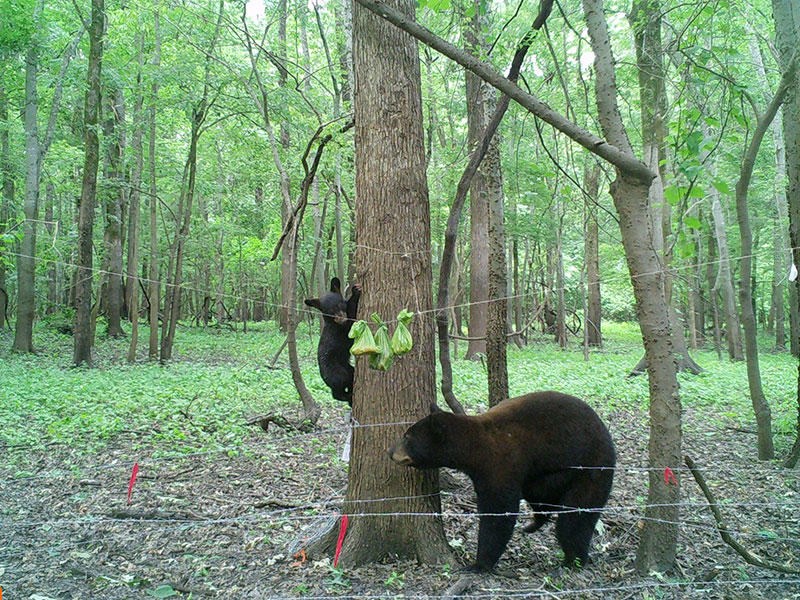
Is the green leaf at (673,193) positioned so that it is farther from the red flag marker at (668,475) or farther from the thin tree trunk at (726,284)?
the thin tree trunk at (726,284)

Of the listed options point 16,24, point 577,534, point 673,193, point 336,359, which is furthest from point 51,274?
point 673,193

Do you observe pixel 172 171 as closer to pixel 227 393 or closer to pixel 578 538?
pixel 227 393

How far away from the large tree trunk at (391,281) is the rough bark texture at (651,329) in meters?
1.30

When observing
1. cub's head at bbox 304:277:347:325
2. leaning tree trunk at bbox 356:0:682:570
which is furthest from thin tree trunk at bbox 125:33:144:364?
leaning tree trunk at bbox 356:0:682:570

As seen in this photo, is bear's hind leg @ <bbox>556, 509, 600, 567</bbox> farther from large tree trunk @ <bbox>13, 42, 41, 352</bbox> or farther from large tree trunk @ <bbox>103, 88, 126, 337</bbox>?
large tree trunk @ <bbox>103, 88, 126, 337</bbox>

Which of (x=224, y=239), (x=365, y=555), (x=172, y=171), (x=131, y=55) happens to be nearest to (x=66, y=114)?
(x=172, y=171)

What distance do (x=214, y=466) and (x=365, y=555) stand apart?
2835 millimetres

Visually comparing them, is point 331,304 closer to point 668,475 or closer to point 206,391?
point 668,475

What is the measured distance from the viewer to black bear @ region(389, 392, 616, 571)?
3689mm

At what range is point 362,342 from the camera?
3.39 meters

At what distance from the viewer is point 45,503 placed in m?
4.97

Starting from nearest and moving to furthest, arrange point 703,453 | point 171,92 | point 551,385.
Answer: point 703,453
point 551,385
point 171,92

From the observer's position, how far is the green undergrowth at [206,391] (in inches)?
283

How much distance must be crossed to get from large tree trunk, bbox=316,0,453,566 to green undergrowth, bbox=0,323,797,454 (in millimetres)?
3206
